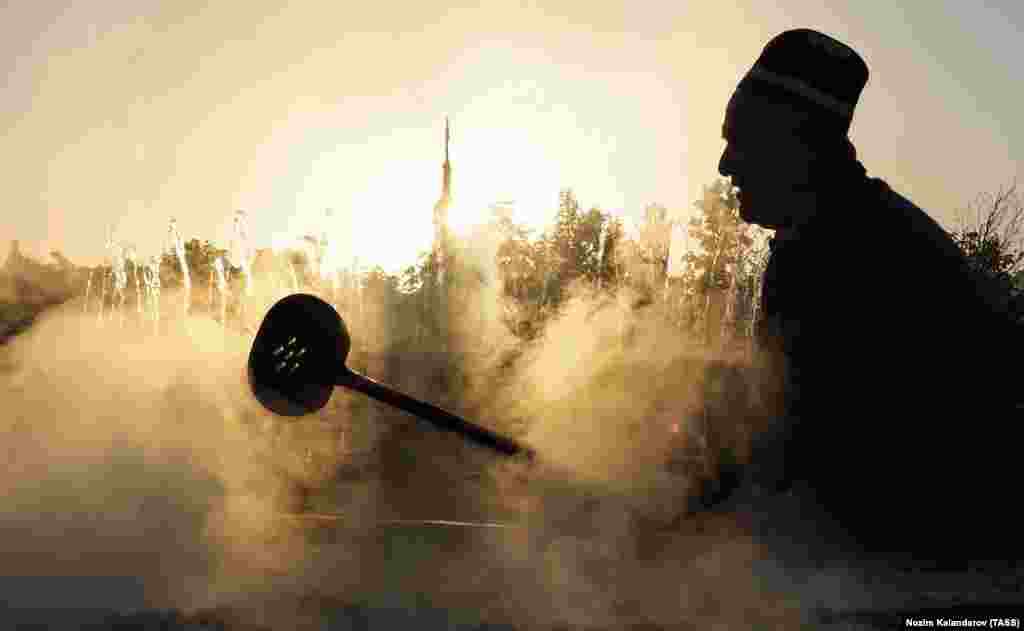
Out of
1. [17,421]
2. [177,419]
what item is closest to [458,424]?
[177,419]

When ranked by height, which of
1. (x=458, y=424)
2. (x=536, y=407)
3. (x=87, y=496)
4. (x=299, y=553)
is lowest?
(x=87, y=496)

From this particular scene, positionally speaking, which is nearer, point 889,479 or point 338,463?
point 889,479

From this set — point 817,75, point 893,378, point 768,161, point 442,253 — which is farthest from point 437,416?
point 442,253

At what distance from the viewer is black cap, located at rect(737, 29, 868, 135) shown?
272 centimetres

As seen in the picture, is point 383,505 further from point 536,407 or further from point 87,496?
point 87,496

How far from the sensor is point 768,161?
9.44 feet

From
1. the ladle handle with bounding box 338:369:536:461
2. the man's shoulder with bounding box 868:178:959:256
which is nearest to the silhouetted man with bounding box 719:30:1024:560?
the man's shoulder with bounding box 868:178:959:256

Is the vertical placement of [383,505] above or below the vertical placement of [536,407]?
below

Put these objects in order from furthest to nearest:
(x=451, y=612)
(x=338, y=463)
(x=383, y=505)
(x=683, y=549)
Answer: (x=338, y=463) < (x=383, y=505) < (x=683, y=549) < (x=451, y=612)

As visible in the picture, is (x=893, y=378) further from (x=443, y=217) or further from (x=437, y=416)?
(x=443, y=217)

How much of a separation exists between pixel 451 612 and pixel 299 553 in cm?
90

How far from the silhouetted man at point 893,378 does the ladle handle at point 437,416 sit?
35.6 inches

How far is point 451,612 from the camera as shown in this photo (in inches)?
80.4

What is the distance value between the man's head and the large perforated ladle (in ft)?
4.04
